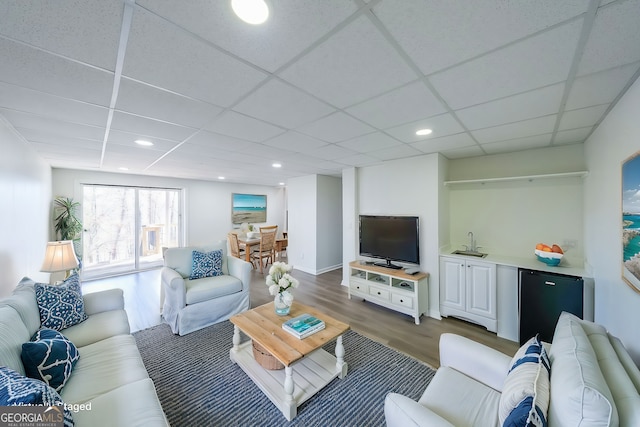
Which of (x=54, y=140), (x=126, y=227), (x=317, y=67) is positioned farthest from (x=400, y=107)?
(x=126, y=227)

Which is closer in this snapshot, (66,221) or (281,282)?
(281,282)

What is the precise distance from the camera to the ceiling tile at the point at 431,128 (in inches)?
80.2

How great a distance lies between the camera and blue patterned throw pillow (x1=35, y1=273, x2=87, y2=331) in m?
1.81

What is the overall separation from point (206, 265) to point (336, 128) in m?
2.64

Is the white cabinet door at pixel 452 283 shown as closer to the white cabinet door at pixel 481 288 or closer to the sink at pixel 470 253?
the white cabinet door at pixel 481 288

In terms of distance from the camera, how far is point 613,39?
1050 millimetres

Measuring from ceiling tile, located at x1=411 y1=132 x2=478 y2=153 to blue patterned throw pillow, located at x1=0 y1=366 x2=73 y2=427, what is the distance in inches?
129

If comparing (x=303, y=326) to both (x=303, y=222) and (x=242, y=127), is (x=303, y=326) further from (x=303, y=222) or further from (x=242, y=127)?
(x=303, y=222)

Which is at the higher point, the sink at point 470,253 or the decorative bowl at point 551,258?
the decorative bowl at point 551,258

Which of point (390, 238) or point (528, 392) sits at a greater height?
point (390, 238)

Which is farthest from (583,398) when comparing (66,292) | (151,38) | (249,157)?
(249,157)

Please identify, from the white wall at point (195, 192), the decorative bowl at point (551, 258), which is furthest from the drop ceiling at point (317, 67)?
the white wall at point (195, 192)

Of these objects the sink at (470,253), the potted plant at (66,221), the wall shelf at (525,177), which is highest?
the wall shelf at (525,177)

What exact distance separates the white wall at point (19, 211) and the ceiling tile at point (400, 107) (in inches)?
121
